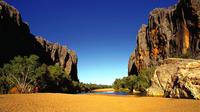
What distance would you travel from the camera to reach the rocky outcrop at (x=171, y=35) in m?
77.3

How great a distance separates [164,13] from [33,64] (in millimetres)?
74362

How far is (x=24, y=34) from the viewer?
434 ft

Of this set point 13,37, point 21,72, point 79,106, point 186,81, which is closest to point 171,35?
point 21,72

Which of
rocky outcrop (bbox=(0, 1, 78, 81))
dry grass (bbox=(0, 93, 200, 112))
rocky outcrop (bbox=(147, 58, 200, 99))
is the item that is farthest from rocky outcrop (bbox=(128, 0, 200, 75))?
rocky outcrop (bbox=(0, 1, 78, 81))

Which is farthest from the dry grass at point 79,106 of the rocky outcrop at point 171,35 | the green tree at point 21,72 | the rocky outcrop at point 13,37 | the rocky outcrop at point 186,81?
the rocky outcrop at point 13,37

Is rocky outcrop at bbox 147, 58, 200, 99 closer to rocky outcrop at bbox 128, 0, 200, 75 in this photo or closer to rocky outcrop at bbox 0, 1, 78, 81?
rocky outcrop at bbox 128, 0, 200, 75

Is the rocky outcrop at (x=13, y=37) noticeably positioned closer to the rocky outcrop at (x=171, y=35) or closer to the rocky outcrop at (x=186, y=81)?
the rocky outcrop at (x=171, y=35)

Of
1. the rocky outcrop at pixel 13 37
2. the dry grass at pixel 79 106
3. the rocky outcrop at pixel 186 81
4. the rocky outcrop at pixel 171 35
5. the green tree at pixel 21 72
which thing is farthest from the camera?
the rocky outcrop at pixel 13 37

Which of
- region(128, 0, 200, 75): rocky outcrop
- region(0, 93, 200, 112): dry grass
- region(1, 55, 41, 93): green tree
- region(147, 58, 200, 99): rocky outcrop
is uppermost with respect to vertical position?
region(128, 0, 200, 75): rocky outcrop

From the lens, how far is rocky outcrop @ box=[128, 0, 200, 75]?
77.3 meters

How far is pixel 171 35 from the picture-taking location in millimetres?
105500

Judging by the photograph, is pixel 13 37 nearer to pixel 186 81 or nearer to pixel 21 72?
pixel 21 72

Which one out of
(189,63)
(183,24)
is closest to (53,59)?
(183,24)

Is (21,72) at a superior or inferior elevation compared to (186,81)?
superior
